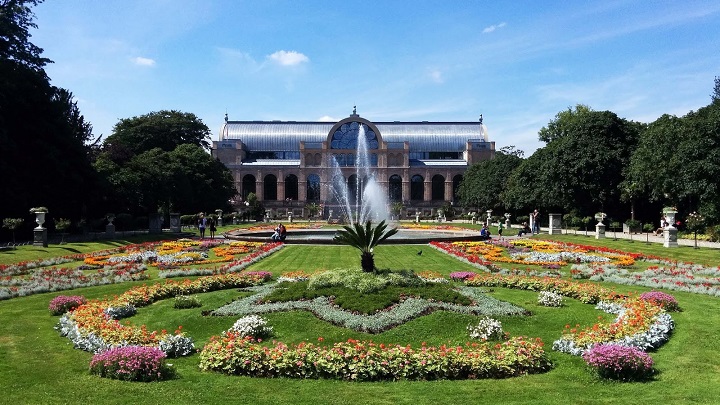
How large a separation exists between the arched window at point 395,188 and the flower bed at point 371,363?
85952 mm

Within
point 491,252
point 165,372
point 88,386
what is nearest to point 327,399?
point 165,372

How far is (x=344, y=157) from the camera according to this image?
92.2 metres

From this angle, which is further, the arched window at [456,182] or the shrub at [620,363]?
the arched window at [456,182]

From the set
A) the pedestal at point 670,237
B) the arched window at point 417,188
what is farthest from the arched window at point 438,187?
the pedestal at point 670,237

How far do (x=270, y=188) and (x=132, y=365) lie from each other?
3547 inches

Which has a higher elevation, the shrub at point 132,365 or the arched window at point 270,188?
the arched window at point 270,188

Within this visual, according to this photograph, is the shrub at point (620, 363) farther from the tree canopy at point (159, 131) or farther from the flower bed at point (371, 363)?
the tree canopy at point (159, 131)

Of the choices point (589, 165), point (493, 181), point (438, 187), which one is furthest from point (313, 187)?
point (589, 165)

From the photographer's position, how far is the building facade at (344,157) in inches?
3620

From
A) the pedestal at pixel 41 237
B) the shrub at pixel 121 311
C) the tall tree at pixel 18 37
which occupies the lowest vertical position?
the shrub at pixel 121 311

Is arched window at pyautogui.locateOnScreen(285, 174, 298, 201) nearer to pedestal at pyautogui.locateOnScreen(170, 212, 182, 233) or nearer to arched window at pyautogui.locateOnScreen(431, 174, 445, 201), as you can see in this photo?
arched window at pyautogui.locateOnScreen(431, 174, 445, 201)

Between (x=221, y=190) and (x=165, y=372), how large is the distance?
58113mm

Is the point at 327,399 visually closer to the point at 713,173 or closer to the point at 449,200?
the point at 713,173

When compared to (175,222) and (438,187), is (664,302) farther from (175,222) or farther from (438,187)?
(438,187)
